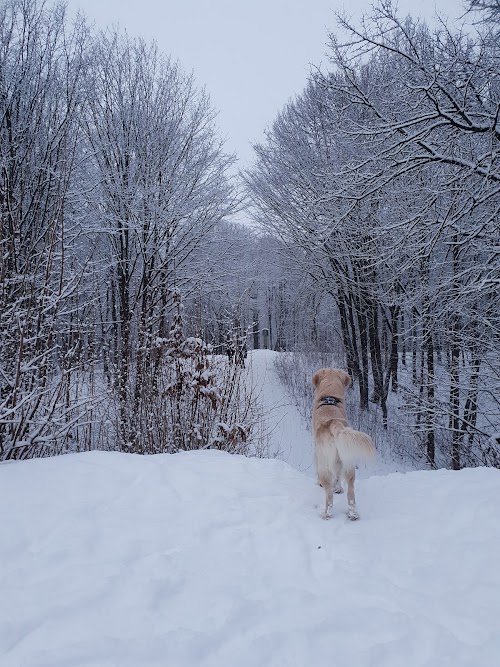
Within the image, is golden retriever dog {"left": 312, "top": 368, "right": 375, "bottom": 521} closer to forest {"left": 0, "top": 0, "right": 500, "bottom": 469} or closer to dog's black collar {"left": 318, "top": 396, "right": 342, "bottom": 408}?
dog's black collar {"left": 318, "top": 396, "right": 342, "bottom": 408}

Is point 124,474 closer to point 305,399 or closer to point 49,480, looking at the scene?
point 49,480

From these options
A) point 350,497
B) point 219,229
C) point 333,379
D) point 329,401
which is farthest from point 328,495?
point 219,229

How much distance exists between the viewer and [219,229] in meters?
10.5

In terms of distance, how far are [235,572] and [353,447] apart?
113cm

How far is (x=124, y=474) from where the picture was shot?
3.13 metres

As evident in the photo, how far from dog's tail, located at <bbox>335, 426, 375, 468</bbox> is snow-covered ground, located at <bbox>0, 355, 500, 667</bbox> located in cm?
49

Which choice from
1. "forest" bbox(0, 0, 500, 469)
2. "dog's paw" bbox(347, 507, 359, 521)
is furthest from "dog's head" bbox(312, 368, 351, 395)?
"forest" bbox(0, 0, 500, 469)

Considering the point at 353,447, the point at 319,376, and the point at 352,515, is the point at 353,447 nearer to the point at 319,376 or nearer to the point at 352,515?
the point at 352,515

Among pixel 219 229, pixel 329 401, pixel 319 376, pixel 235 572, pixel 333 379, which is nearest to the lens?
pixel 235 572

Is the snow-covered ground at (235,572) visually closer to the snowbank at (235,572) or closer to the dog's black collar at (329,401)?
the snowbank at (235,572)

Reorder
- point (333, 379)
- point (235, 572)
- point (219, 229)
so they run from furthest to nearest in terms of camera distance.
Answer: point (219, 229) → point (333, 379) → point (235, 572)

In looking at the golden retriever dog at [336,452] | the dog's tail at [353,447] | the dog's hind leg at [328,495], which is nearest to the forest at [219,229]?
the golden retriever dog at [336,452]

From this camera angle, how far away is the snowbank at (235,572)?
4.75ft

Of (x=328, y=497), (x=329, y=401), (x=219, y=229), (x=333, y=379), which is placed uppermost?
(x=219, y=229)
